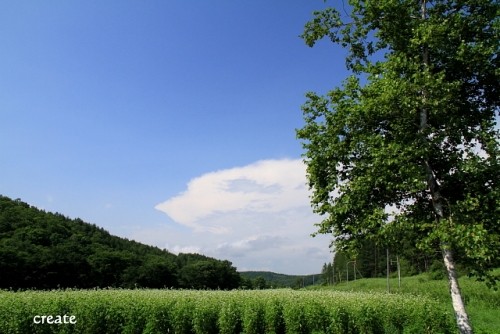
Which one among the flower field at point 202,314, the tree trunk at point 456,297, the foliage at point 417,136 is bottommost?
the flower field at point 202,314

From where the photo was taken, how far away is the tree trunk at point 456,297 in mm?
12735

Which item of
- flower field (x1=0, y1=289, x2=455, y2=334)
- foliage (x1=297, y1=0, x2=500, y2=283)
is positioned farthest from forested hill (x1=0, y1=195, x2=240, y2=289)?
foliage (x1=297, y1=0, x2=500, y2=283)

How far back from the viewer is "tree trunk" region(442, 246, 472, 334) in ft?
41.8

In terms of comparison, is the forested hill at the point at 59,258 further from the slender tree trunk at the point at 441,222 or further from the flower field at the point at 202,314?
the slender tree trunk at the point at 441,222

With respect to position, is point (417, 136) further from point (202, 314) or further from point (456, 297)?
point (202, 314)

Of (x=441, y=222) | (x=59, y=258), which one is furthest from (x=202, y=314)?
(x=59, y=258)

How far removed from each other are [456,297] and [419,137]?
5722mm

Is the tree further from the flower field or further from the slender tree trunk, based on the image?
the flower field

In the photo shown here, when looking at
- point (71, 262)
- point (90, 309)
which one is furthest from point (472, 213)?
point (71, 262)

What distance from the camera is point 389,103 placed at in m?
13.5

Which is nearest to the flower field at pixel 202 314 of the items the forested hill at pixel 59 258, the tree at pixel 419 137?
the tree at pixel 419 137

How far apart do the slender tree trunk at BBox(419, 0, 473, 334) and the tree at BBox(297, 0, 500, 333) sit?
4 centimetres

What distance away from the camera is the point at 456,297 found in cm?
1310

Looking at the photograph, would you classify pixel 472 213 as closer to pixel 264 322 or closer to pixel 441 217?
pixel 441 217
